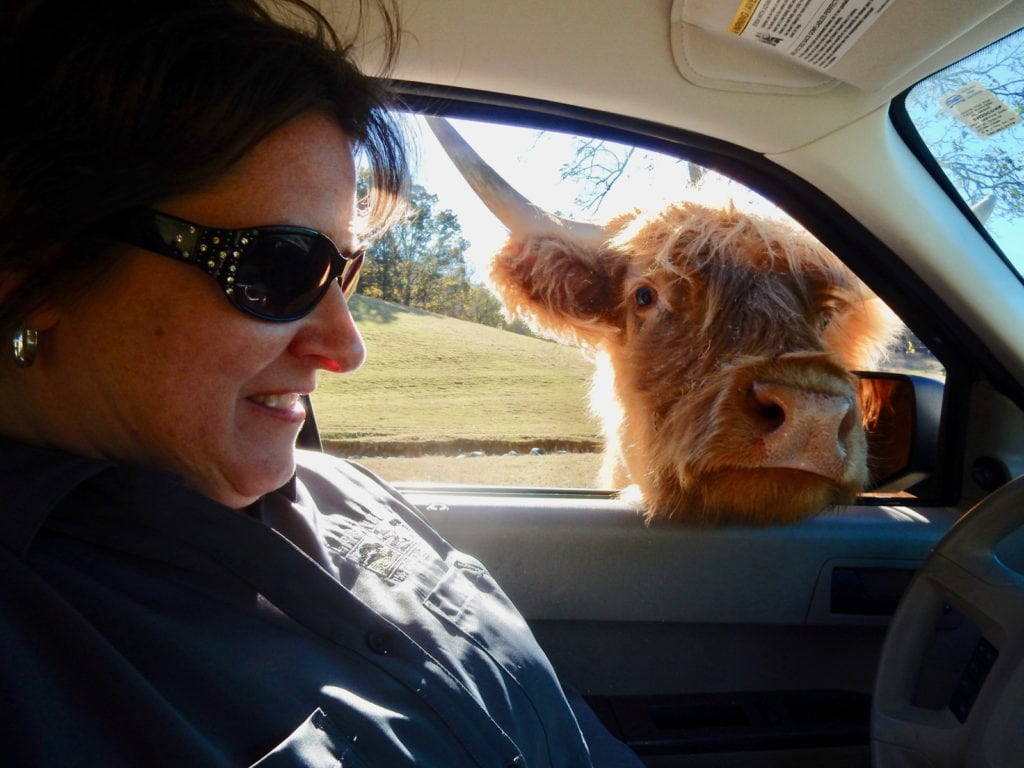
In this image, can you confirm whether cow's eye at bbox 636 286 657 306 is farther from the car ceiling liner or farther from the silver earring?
the silver earring

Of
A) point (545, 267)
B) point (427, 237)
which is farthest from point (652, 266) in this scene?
point (427, 237)

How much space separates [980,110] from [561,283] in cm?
142

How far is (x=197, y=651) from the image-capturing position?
40.3 inches

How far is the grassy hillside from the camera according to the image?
2.48 m

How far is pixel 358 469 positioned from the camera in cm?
207

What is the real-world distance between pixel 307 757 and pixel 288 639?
0.19 metres

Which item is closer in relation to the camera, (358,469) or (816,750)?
(358,469)

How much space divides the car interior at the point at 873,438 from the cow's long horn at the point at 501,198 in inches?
2.5

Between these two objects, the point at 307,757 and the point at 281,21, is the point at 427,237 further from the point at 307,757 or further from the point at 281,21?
the point at 307,757

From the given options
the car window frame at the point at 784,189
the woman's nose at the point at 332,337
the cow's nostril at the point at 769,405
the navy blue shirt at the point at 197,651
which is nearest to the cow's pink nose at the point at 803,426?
the cow's nostril at the point at 769,405

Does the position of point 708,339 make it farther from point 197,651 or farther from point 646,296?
point 197,651

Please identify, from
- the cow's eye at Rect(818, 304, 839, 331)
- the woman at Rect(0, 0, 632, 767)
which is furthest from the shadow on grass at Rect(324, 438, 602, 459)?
the woman at Rect(0, 0, 632, 767)

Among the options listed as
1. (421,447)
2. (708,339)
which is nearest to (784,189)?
(708,339)

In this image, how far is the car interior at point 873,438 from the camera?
1837 mm
